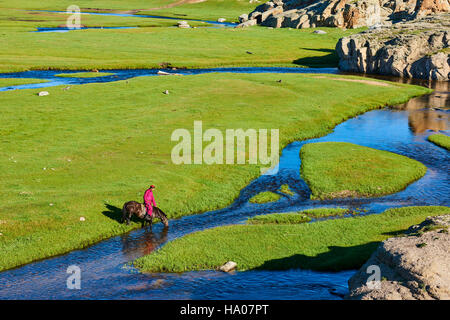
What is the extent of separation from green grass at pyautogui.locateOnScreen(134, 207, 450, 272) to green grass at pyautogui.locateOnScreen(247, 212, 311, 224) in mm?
1229

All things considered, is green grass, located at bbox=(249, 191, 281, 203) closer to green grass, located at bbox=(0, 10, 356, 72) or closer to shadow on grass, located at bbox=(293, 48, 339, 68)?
green grass, located at bbox=(0, 10, 356, 72)

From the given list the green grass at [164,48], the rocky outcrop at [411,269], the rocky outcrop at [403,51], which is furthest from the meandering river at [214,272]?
the green grass at [164,48]

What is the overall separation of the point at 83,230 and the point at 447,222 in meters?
21.3

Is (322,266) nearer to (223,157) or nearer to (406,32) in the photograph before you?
(223,157)

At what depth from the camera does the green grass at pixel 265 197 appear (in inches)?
1469

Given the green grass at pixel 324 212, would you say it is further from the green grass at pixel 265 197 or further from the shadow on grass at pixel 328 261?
the shadow on grass at pixel 328 261

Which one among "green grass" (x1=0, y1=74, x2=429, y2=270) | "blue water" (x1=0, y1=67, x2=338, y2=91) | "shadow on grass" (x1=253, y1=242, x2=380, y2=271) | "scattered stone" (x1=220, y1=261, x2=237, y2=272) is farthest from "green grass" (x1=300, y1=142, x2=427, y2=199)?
"blue water" (x1=0, y1=67, x2=338, y2=91)

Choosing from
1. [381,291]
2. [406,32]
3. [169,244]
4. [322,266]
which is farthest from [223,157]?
[406,32]

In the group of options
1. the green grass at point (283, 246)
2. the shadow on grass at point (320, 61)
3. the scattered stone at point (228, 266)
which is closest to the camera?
the scattered stone at point (228, 266)

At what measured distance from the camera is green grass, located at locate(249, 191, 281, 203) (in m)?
37.3

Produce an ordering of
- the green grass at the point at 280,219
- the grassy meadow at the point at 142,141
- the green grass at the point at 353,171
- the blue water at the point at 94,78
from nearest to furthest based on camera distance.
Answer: the grassy meadow at the point at 142,141, the green grass at the point at 280,219, the green grass at the point at 353,171, the blue water at the point at 94,78

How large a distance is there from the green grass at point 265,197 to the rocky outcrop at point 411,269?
1580cm

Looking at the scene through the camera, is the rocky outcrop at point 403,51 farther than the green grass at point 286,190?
Yes

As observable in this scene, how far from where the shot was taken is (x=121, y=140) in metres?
47.8
